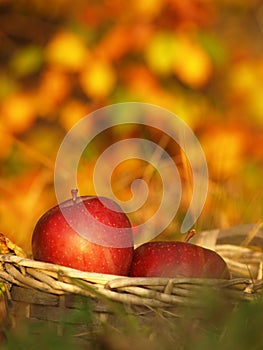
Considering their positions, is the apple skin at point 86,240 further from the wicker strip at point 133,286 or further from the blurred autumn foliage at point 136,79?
the blurred autumn foliage at point 136,79

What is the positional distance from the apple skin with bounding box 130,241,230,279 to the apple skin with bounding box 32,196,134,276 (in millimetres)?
31

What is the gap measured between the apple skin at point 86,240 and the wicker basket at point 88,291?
61 mm

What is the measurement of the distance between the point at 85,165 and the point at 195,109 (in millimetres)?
1124

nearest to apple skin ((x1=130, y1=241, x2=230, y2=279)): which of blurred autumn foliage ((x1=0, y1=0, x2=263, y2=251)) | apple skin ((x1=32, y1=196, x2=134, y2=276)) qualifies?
apple skin ((x1=32, y1=196, x2=134, y2=276))

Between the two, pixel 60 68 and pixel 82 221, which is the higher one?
pixel 60 68

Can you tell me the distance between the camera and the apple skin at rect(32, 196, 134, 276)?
1.14 meters

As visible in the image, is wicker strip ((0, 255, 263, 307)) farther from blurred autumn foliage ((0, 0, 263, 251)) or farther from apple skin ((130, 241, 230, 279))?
blurred autumn foliage ((0, 0, 263, 251))

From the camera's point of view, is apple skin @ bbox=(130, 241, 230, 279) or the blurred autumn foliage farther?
the blurred autumn foliage

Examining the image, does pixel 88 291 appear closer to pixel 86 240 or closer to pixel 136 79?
pixel 86 240

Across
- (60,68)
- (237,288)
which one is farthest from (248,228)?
(60,68)

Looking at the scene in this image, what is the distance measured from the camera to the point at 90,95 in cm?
321

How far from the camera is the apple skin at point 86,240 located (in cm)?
114

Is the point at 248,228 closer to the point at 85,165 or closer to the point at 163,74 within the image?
the point at 85,165

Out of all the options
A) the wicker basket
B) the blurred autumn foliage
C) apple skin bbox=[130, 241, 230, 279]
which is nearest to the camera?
the wicker basket
